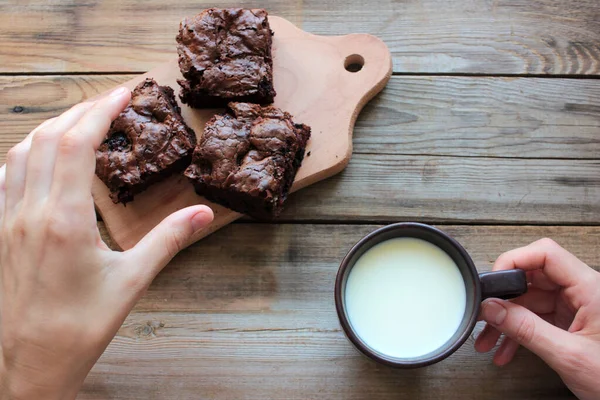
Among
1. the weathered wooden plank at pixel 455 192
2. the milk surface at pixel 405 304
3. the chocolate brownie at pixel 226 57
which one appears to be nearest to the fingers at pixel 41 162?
the chocolate brownie at pixel 226 57

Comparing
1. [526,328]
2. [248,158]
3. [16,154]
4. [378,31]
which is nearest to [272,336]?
[248,158]

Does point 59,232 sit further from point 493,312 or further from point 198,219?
point 493,312

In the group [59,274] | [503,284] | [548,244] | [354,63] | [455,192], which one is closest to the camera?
[59,274]

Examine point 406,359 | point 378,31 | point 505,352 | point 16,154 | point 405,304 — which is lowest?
point 505,352

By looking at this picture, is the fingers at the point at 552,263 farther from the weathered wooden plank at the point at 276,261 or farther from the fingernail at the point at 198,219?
the fingernail at the point at 198,219

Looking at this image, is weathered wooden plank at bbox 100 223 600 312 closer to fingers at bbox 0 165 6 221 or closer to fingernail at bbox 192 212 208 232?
fingernail at bbox 192 212 208 232
